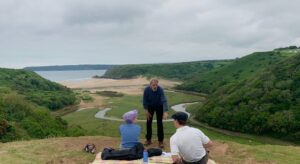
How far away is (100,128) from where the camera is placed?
61594 mm

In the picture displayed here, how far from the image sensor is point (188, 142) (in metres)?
10.1

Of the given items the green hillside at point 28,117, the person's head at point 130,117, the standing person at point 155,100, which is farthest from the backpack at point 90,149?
the green hillside at point 28,117

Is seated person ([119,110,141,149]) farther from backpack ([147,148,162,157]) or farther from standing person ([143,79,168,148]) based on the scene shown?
standing person ([143,79,168,148])

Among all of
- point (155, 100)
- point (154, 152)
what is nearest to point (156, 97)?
point (155, 100)

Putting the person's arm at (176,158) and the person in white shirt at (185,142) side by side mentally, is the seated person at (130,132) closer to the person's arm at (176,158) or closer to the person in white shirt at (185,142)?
the person in white shirt at (185,142)

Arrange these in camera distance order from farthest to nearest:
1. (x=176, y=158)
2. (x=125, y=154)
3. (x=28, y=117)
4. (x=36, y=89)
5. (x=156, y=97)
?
1. (x=36, y=89)
2. (x=28, y=117)
3. (x=156, y=97)
4. (x=125, y=154)
5. (x=176, y=158)

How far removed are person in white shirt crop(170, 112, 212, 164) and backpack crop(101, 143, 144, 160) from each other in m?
2.72

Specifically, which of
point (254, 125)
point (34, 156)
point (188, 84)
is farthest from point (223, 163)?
point (188, 84)

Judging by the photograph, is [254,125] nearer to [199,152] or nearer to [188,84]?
[199,152]

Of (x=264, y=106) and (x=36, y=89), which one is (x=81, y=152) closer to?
(x=264, y=106)

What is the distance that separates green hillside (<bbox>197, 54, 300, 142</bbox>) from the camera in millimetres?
63156

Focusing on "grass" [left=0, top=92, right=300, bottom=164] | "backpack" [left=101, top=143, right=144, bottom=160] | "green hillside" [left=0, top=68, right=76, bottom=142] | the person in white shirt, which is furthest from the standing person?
"green hillside" [left=0, top=68, right=76, bottom=142]

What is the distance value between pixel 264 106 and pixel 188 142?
62508 mm

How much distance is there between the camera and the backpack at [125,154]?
41.7 ft
